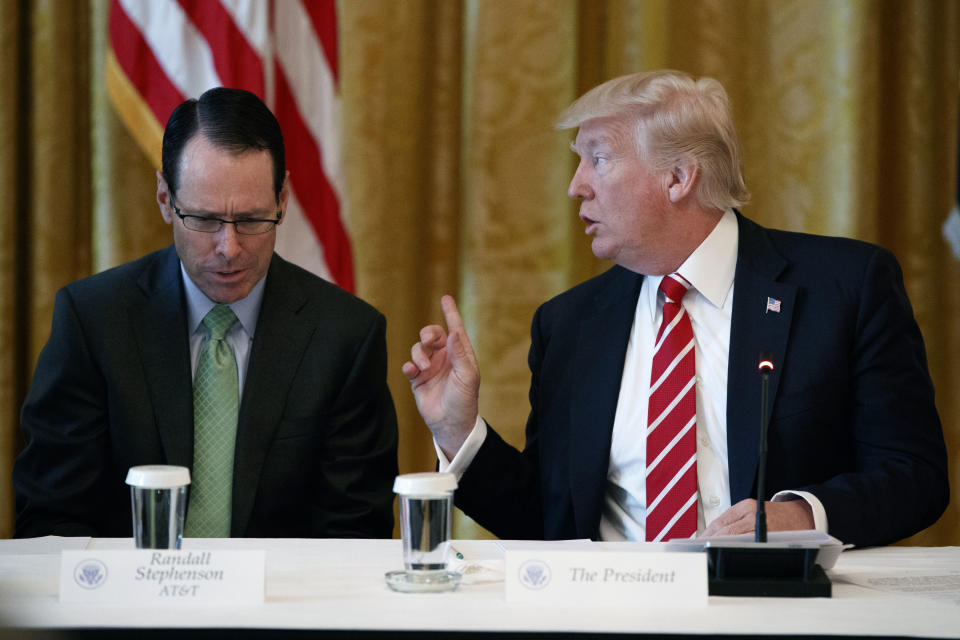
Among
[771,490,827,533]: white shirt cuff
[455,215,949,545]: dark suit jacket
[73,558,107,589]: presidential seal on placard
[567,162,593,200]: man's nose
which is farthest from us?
[567,162,593,200]: man's nose

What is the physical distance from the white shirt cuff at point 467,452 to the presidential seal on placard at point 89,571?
3.20 ft

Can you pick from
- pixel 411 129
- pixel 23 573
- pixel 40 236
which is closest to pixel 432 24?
pixel 411 129

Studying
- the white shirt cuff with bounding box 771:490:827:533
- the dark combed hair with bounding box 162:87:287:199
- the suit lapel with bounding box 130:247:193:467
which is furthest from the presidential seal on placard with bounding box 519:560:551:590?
the dark combed hair with bounding box 162:87:287:199

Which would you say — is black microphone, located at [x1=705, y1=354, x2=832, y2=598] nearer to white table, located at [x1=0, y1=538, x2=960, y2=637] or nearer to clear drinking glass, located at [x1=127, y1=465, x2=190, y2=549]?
white table, located at [x1=0, y1=538, x2=960, y2=637]

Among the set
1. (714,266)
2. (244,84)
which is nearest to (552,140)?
(244,84)

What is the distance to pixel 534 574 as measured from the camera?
1264 mm

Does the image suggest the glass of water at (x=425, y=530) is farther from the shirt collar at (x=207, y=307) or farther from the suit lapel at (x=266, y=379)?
the shirt collar at (x=207, y=307)

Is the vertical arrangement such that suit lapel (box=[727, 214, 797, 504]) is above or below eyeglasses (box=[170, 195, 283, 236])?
below

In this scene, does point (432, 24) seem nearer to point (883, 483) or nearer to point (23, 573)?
point (883, 483)

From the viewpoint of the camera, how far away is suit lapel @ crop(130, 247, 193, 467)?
220cm

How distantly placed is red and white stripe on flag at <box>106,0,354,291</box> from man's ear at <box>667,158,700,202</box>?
1166mm

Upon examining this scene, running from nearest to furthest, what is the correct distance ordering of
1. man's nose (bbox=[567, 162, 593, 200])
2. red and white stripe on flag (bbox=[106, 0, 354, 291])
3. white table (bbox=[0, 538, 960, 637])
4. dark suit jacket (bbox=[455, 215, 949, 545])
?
white table (bbox=[0, 538, 960, 637]), dark suit jacket (bbox=[455, 215, 949, 545]), man's nose (bbox=[567, 162, 593, 200]), red and white stripe on flag (bbox=[106, 0, 354, 291])

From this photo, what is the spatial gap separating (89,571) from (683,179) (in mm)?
1603

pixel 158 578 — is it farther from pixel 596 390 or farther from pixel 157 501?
pixel 596 390
